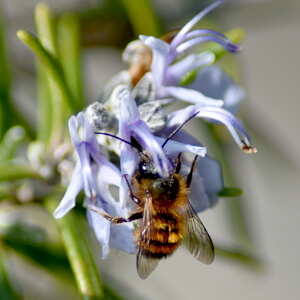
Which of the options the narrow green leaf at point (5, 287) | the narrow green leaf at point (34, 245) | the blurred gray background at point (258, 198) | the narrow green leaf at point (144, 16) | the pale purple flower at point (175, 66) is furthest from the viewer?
the blurred gray background at point (258, 198)

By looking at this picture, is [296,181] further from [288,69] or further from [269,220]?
[288,69]

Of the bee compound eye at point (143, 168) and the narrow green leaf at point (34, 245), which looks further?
the narrow green leaf at point (34, 245)

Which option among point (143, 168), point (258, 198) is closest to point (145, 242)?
point (143, 168)

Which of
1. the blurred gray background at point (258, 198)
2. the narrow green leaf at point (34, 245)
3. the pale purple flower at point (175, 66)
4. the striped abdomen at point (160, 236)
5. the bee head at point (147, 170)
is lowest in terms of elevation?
the blurred gray background at point (258, 198)

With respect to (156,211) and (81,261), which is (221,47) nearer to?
(156,211)

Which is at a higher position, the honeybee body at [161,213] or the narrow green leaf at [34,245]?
the honeybee body at [161,213]

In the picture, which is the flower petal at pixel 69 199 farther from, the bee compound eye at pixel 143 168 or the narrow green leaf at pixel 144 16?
the narrow green leaf at pixel 144 16

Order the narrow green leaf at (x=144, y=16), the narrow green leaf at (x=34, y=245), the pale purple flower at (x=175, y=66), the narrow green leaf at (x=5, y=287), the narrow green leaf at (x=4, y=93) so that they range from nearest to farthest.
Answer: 1. the pale purple flower at (x=175, y=66)
2. the narrow green leaf at (x=5, y=287)
3. the narrow green leaf at (x=34, y=245)
4. the narrow green leaf at (x=4, y=93)
5. the narrow green leaf at (x=144, y=16)

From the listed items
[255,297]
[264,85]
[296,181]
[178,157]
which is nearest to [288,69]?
[264,85]

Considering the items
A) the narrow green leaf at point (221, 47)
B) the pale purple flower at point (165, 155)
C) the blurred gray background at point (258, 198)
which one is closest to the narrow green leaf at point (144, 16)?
the narrow green leaf at point (221, 47)
